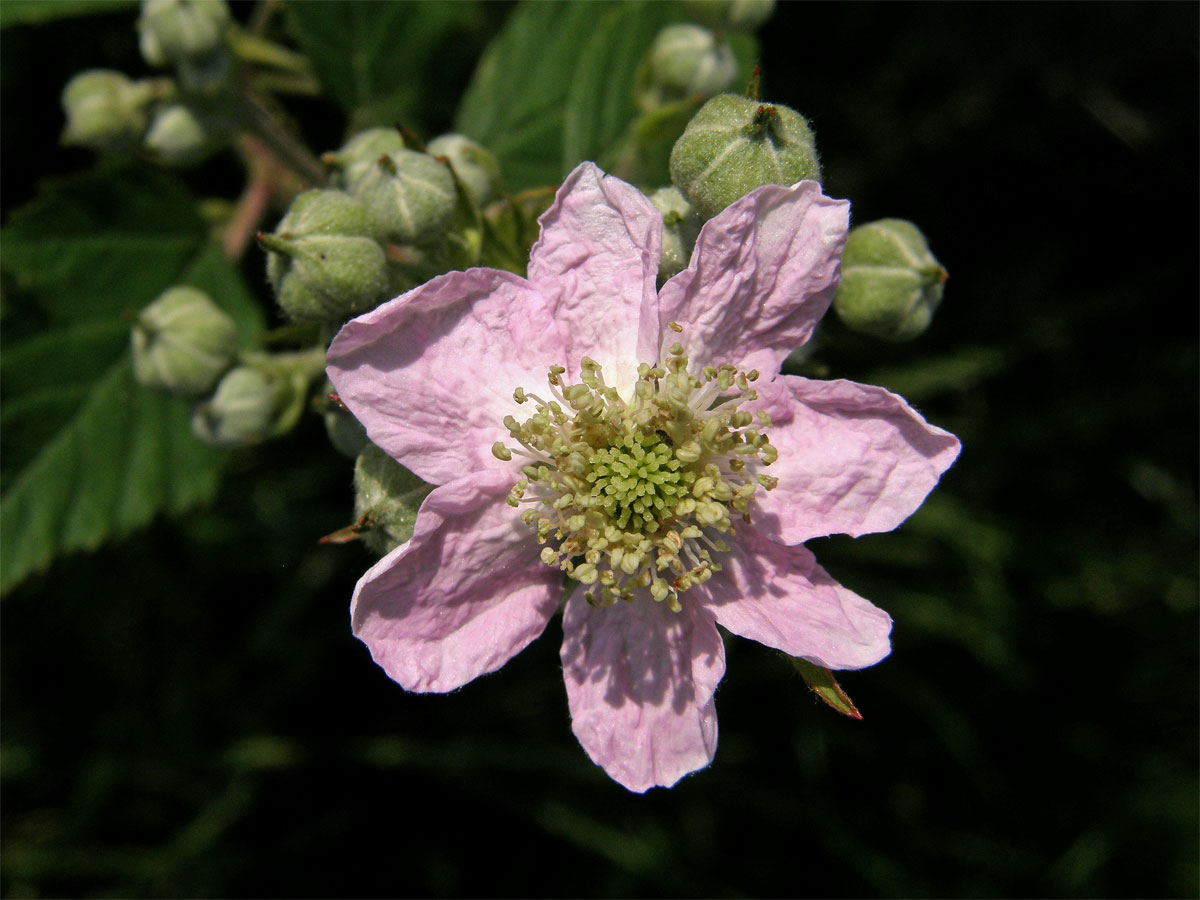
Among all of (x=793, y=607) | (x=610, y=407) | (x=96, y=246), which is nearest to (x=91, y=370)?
(x=96, y=246)

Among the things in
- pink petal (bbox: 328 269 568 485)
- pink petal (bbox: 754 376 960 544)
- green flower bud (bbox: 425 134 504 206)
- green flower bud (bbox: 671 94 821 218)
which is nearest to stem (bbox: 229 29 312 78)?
green flower bud (bbox: 425 134 504 206)

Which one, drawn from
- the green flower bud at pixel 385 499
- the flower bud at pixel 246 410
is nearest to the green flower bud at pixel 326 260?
the green flower bud at pixel 385 499

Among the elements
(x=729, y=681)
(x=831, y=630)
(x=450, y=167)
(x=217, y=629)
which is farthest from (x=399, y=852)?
(x=450, y=167)

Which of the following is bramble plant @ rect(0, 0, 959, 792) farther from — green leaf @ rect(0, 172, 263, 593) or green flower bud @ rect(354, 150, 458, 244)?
green leaf @ rect(0, 172, 263, 593)

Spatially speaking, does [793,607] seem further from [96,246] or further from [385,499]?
[96,246]

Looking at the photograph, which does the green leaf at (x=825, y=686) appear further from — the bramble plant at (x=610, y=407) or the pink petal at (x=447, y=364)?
the pink petal at (x=447, y=364)
